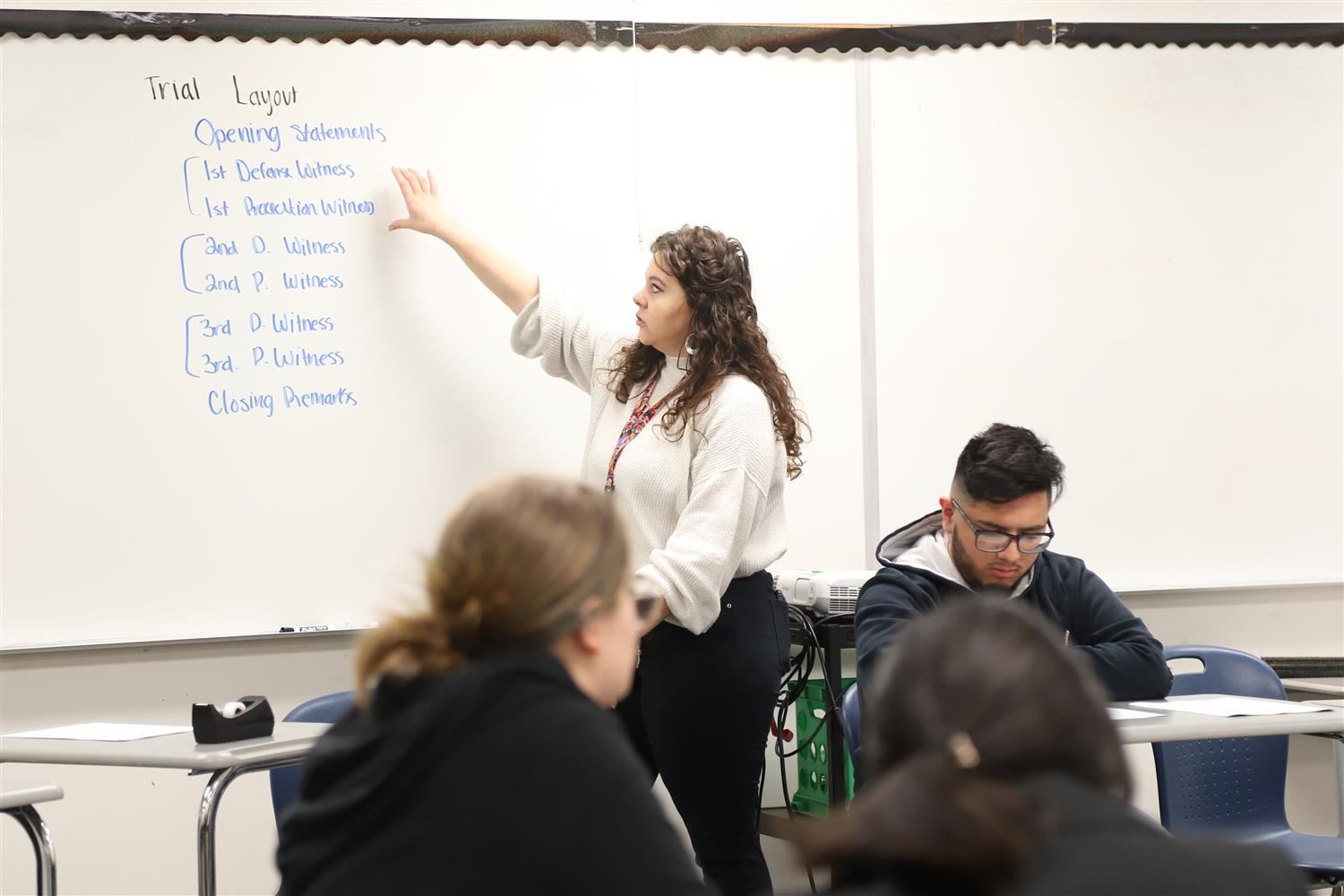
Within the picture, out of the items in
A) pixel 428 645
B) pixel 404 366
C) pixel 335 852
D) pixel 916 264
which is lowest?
pixel 335 852

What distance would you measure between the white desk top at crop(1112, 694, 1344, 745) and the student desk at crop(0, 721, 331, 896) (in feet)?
3.94

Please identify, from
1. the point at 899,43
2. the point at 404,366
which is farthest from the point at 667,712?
the point at 899,43

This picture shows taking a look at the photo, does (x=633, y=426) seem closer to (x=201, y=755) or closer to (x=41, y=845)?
(x=201, y=755)

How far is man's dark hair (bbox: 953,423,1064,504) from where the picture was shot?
2.28 meters

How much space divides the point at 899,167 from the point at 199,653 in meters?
2.04

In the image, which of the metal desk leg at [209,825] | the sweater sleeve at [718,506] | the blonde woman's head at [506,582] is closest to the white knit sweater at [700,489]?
the sweater sleeve at [718,506]

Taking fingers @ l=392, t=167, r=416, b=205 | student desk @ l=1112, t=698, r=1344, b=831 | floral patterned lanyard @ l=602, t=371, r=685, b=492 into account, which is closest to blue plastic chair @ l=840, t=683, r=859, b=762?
student desk @ l=1112, t=698, r=1344, b=831

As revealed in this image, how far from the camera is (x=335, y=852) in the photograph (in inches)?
45.1

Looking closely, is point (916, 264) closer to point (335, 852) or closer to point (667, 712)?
point (667, 712)

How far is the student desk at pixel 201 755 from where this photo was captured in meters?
1.92

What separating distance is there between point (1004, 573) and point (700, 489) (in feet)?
1.85

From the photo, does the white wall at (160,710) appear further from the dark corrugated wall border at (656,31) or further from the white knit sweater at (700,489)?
the white knit sweater at (700,489)

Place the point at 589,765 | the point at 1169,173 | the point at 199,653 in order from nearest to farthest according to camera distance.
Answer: the point at 589,765 < the point at 199,653 < the point at 1169,173

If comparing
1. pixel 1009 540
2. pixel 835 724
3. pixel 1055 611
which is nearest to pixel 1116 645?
pixel 1055 611
